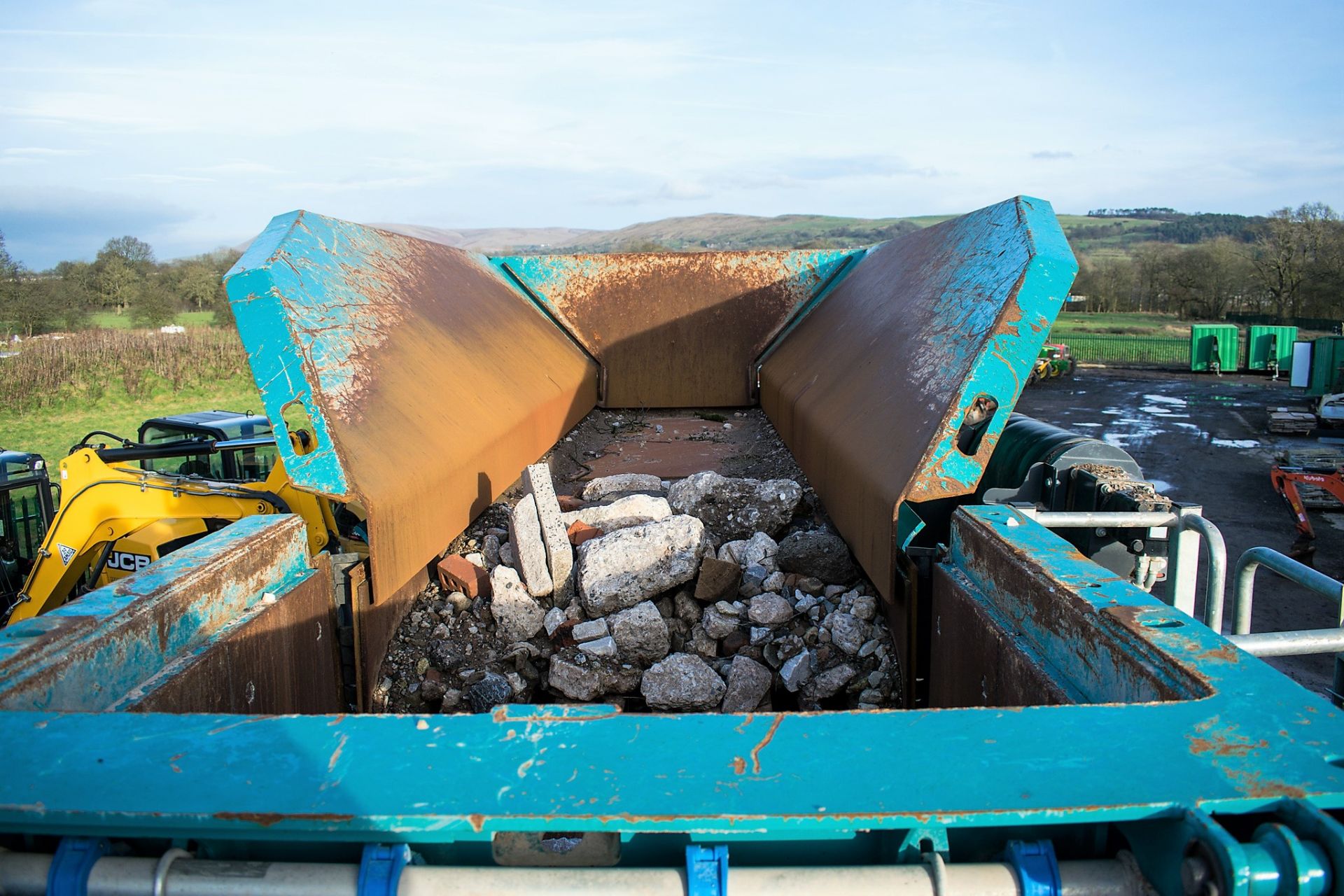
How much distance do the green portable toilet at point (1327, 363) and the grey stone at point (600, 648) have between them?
21313 mm

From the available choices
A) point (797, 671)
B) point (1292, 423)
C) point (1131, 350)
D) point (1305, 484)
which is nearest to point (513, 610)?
point (797, 671)

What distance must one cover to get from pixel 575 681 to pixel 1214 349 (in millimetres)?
29884

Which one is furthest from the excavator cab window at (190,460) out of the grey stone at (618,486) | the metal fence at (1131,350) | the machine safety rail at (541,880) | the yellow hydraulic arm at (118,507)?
the metal fence at (1131,350)

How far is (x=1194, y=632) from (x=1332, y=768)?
1.41ft

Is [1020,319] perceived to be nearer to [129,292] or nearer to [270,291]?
[270,291]

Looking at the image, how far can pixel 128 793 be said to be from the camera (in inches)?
45.3

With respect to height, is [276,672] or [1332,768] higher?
[1332,768]

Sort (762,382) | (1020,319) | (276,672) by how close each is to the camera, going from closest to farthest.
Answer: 1. (276,672)
2. (1020,319)
3. (762,382)

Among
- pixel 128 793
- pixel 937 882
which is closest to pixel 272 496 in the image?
pixel 128 793

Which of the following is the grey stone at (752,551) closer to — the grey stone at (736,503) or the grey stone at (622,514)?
the grey stone at (736,503)

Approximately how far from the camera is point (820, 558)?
3.16 m

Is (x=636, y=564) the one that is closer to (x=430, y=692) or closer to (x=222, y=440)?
(x=430, y=692)

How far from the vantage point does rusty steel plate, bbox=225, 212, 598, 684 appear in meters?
2.61

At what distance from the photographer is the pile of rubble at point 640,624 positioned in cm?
283
